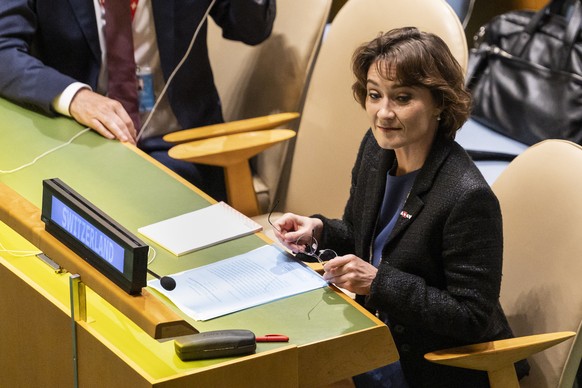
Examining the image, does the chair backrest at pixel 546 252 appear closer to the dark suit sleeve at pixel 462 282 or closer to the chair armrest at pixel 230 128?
the dark suit sleeve at pixel 462 282

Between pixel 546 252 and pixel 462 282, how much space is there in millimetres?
240

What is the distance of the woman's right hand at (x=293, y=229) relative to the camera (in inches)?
83.3

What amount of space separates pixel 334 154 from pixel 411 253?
0.81m

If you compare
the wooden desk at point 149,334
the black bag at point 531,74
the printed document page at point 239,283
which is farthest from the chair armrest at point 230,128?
the black bag at point 531,74

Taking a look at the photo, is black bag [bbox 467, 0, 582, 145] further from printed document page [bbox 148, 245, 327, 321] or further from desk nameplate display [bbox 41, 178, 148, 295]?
desk nameplate display [bbox 41, 178, 148, 295]

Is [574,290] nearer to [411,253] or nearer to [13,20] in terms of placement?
[411,253]

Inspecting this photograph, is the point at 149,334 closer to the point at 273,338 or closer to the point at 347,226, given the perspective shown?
the point at 273,338

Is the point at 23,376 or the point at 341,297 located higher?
the point at 341,297

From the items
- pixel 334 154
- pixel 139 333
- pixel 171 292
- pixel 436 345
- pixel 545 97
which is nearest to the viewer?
pixel 139 333

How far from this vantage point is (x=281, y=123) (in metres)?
2.82

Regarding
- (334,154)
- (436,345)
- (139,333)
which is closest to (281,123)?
(334,154)

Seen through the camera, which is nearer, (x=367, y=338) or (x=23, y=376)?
(x=367, y=338)

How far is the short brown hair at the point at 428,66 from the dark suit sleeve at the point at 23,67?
991mm

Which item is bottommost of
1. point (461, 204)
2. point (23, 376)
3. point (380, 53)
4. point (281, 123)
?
point (23, 376)
